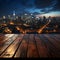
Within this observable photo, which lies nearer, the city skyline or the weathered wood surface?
the weathered wood surface

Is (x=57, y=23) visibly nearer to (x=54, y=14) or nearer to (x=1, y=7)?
(x=54, y=14)

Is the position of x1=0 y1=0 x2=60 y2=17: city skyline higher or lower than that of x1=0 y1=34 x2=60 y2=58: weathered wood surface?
higher

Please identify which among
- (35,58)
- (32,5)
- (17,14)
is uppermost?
(32,5)

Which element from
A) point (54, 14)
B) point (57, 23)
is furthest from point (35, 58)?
point (54, 14)

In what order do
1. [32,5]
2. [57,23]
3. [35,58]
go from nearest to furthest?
[35,58] < [57,23] < [32,5]

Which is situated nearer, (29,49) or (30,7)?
(29,49)

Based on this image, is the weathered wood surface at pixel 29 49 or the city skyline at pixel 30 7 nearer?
the weathered wood surface at pixel 29 49

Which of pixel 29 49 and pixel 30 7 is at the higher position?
pixel 30 7

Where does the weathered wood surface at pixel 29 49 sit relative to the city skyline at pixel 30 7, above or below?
below
